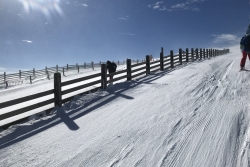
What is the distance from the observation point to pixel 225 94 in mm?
5246

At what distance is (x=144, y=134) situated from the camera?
3.61m

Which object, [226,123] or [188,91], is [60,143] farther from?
[188,91]

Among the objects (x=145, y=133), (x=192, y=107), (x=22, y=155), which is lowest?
(x=22, y=155)

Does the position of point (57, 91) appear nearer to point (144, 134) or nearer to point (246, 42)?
point (144, 134)

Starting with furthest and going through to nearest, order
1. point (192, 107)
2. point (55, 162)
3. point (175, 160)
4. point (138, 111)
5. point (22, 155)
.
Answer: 1. point (138, 111)
2. point (192, 107)
3. point (22, 155)
4. point (55, 162)
5. point (175, 160)

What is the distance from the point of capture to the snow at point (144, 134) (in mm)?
2865

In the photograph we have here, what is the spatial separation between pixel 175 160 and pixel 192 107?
7.13 ft

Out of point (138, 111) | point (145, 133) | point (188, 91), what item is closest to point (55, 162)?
point (145, 133)

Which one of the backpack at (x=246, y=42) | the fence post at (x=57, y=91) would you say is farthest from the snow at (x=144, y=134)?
the backpack at (x=246, y=42)

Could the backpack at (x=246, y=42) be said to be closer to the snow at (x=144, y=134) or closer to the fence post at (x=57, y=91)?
the snow at (x=144, y=134)

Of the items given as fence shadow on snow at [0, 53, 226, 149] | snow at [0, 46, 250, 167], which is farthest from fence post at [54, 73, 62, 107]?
snow at [0, 46, 250, 167]

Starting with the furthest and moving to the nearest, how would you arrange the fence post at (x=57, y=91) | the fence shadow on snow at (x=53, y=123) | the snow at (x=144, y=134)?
the fence post at (x=57, y=91) → the fence shadow on snow at (x=53, y=123) → the snow at (x=144, y=134)

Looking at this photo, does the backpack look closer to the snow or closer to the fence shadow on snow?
the snow

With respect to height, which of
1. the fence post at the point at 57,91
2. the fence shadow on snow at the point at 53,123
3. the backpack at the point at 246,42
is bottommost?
the fence shadow on snow at the point at 53,123
